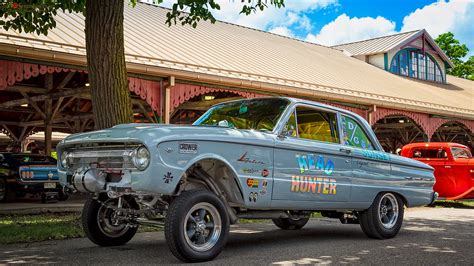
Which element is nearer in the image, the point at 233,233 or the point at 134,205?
the point at 134,205

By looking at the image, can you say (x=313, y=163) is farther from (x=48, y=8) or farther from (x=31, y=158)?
(x=31, y=158)

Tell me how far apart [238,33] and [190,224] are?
19.2m

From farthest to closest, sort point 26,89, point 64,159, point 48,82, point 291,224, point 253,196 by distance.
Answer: point 48,82 → point 26,89 → point 291,224 → point 64,159 → point 253,196

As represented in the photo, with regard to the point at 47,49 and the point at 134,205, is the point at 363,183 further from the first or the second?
the point at 47,49

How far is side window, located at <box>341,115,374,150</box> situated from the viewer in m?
7.66

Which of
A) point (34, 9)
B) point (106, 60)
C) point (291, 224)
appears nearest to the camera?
point (106, 60)

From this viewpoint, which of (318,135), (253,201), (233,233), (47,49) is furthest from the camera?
(47,49)

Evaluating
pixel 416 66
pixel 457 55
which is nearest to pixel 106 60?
pixel 416 66

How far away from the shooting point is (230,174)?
19.4 ft

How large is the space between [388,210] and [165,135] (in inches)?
165

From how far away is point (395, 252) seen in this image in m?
6.49

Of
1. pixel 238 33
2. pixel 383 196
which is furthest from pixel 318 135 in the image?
pixel 238 33

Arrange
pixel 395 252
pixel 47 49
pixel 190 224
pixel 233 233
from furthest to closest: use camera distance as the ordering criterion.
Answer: pixel 47 49
pixel 233 233
pixel 395 252
pixel 190 224

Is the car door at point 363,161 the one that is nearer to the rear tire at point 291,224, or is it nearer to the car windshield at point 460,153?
the rear tire at point 291,224
